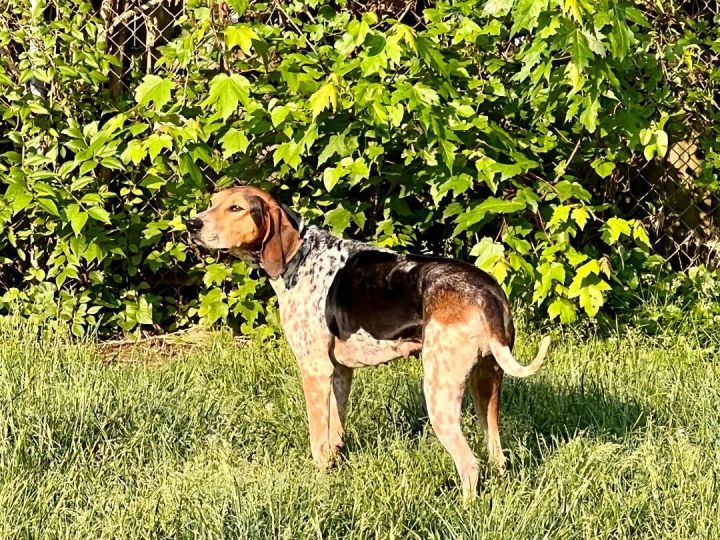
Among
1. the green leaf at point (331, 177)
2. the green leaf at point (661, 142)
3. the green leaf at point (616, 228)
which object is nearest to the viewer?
the green leaf at point (331, 177)

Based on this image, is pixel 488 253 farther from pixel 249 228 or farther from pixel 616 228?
pixel 249 228

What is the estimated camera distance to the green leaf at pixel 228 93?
4.39 m

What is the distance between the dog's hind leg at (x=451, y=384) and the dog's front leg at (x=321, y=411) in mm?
564

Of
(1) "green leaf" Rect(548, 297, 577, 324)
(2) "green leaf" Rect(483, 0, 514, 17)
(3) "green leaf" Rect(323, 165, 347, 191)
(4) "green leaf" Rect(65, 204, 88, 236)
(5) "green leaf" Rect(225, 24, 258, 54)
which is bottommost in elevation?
(1) "green leaf" Rect(548, 297, 577, 324)

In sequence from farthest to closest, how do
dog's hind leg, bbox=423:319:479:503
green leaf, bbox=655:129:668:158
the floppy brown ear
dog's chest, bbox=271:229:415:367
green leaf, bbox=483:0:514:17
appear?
green leaf, bbox=655:129:668:158 < green leaf, bbox=483:0:514:17 < the floppy brown ear < dog's chest, bbox=271:229:415:367 < dog's hind leg, bbox=423:319:479:503

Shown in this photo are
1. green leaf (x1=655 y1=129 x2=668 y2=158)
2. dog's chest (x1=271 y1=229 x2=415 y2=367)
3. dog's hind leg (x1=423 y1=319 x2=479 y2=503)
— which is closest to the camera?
dog's hind leg (x1=423 y1=319 x2=479 y2=503)

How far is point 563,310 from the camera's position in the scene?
211 inches

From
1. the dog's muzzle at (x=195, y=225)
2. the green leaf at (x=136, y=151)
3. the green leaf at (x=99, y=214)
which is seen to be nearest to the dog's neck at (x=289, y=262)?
the dog's muzzle at (x=195, y=225)

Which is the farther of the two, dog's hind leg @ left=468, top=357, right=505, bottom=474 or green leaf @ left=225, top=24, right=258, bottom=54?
green leaf @ left=225, top=24, right=258, bottom=54

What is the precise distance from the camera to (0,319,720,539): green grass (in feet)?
10.8

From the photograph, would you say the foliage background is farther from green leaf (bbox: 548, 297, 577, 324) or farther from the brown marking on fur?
the brown marking on fur

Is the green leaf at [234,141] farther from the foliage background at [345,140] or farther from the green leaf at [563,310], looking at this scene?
the green leaf at [563,310]

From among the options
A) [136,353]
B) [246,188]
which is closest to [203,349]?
[136,353]

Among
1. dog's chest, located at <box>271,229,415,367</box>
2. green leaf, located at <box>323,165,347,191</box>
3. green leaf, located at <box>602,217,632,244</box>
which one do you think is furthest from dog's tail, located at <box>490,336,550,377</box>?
green leaf, located at <box>602,217,632,244</box>
